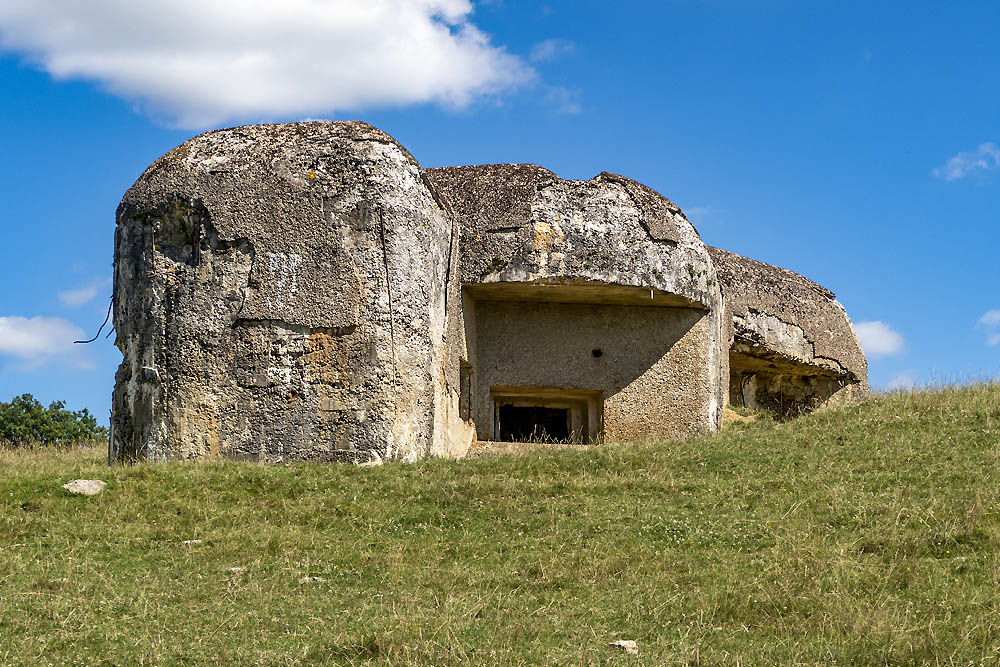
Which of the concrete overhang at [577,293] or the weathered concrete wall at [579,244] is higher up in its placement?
the weathered concrete wall at [579,244]

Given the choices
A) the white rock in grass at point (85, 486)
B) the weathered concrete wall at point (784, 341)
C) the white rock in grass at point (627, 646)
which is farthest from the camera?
the weathered concrete wall at point (784, 341)

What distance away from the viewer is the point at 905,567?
675 cm

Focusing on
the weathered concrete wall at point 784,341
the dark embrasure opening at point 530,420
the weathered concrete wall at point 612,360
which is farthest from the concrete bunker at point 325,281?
the weathered concrete wall at point 784,341

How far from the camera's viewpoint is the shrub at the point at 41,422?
24.8 meters

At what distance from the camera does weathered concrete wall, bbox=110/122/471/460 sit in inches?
426

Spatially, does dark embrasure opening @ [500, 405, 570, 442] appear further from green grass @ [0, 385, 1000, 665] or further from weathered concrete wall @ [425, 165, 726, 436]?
green grass @ [0, 385, 1000, 665]

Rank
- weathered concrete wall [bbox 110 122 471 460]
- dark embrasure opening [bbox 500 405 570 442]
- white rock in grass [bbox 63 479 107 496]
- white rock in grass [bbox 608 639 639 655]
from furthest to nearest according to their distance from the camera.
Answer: dark embrasure opening [bbox 500 405 570 442]
weathered concrete wall [bbox 110 122 471 460]
white rock in grass [bbox 63 479 107 496]
white rock in grass [bbox 608 639 639 655]

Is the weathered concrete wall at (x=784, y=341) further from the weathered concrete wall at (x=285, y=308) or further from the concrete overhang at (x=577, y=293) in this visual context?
the weathered concrete wall at (x=285, y=308)

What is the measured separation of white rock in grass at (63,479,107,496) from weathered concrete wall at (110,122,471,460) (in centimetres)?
162

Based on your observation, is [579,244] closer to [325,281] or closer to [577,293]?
[577,293]

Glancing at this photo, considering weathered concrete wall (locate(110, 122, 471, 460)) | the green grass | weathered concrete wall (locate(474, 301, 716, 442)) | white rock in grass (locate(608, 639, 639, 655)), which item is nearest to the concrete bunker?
weathered concrete wall (locate(110, 122, 471, 460))

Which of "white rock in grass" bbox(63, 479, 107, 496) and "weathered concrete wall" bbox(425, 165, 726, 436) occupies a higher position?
"weathered concrete wall" bbox(425, 165, 726, 436)

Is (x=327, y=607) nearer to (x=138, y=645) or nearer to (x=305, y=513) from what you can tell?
(x=138, y=645)

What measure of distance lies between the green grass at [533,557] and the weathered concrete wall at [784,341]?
6067mm
